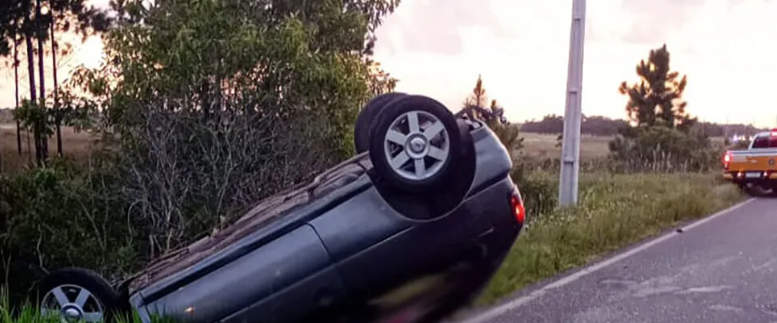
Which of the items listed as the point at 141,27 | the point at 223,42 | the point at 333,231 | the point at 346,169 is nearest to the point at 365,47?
the point at 223,42

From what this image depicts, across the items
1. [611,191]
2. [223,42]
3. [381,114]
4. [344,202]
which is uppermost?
[223,42]

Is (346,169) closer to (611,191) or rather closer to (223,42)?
(223,42)

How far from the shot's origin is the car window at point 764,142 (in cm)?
2141

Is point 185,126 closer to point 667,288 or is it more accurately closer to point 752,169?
point 667,288

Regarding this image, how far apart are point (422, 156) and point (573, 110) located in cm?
841

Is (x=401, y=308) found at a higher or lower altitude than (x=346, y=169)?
lower

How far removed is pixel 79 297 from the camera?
467 cm

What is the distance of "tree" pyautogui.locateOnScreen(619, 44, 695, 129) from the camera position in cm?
4538

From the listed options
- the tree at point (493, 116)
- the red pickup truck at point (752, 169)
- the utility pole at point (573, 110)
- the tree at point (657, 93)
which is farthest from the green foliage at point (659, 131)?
the utility pole at point (573, 110)

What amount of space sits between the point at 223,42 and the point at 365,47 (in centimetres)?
193

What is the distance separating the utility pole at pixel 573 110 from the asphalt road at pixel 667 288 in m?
1.80

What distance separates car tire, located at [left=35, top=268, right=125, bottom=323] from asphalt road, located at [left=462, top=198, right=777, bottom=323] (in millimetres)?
2288

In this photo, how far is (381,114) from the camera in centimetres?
459

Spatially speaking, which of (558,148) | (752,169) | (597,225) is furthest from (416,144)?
(558,148)
